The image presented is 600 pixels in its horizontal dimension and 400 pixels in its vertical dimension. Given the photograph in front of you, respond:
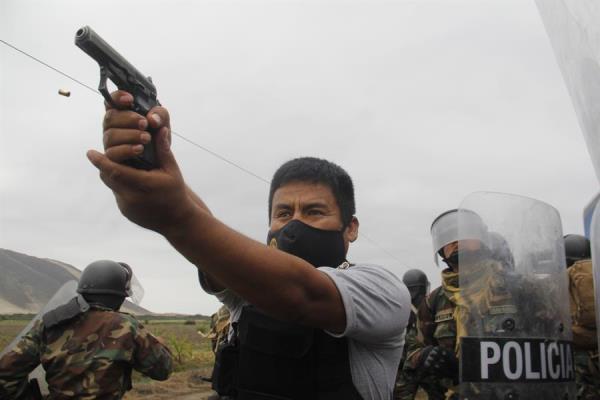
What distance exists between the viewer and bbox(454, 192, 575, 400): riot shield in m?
1.58

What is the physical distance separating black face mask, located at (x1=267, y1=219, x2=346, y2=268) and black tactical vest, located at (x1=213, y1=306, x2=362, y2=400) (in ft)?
0.75

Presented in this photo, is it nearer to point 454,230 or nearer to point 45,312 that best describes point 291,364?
point 454,230

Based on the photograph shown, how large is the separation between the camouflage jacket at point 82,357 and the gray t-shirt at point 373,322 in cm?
298

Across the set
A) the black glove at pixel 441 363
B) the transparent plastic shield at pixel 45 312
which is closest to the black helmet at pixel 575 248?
the black glove at pixel 441 363

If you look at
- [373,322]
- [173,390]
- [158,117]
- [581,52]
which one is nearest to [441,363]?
[373,322]

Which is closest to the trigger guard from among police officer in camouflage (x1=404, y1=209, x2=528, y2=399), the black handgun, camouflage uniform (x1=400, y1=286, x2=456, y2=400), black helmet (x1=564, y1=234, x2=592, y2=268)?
the black handgun

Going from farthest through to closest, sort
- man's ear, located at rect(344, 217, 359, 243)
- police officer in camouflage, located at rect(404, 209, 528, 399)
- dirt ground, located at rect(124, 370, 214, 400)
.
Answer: dirt ground, located at rect(124, 370, 214, 400) → police officer in camouflage, located at rect(404, 209, 528, 399) → man's ear, located at rect(344, 217, 359, 243)

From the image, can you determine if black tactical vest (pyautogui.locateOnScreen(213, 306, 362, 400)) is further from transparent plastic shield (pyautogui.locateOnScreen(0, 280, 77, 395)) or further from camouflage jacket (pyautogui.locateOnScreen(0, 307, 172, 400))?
transparent plastic shield (pyautogui.locateOnScreen(0, 280, 77, 395))

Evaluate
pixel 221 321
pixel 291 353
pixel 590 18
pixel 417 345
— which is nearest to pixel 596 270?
pixel 590 18

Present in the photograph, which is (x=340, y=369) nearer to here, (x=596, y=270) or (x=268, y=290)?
(x=268, y=290)

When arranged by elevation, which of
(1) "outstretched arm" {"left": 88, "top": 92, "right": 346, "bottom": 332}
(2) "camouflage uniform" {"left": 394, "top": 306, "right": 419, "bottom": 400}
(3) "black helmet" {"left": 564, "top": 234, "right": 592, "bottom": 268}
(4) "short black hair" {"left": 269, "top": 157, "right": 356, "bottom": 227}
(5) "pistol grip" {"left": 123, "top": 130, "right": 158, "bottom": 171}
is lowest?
(2) "camouflage uniform" {"left": 394, "top": 306, "right": 419, "bottom": 400}

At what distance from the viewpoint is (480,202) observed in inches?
71.4

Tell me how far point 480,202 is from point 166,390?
12.1 m

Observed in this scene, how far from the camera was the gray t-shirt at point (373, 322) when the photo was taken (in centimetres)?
142
